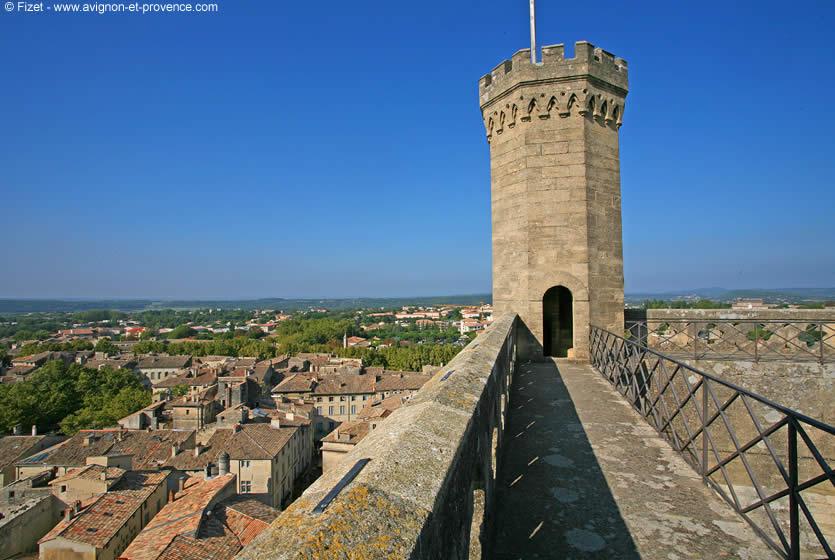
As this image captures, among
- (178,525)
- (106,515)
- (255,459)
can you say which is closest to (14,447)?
(255,459)

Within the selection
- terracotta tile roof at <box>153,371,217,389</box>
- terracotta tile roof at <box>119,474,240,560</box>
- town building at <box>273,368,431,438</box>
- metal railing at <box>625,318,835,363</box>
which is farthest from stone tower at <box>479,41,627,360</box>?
terracotta tile roof at <box>153,371,217,389</box>

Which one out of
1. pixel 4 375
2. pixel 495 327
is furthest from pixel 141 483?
pixel 4 375

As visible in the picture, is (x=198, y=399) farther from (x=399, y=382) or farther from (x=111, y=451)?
(x=399, y=382)

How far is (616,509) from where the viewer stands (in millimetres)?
3766

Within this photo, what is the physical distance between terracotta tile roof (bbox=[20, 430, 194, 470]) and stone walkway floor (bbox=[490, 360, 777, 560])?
34.0 m

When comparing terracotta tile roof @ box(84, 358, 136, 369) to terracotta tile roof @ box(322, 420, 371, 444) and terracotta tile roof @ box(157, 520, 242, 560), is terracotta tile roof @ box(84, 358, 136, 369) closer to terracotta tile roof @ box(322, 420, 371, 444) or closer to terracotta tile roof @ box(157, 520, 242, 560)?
terracotta tile roof @ box(322, 420, 371, 444)

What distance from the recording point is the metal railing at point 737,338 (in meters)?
9.27

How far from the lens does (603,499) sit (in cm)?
393

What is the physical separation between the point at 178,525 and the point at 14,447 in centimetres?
2975

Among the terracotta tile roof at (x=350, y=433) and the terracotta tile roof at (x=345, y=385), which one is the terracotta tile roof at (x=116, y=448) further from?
the terracotta tile roof at (x=345, y=385)

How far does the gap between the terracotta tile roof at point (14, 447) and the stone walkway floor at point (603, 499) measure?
43621mm

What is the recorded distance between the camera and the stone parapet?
1.28 m

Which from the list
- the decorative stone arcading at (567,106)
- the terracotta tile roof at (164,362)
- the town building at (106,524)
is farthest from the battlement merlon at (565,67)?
the terracotta tile roof at (164,362)

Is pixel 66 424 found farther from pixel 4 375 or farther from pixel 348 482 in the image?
pixel 348 482
